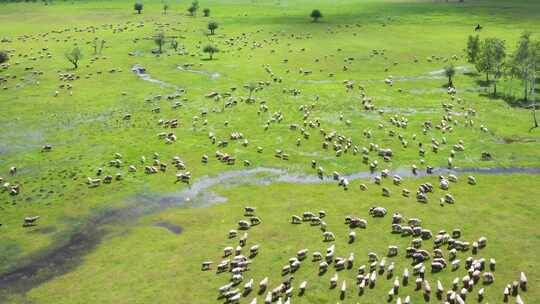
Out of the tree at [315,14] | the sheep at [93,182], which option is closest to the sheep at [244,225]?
the sheep at [93,182]

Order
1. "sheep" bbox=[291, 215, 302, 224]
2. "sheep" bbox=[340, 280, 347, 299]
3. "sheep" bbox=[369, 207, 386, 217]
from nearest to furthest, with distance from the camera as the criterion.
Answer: "sheep" bbox=[340, 280, 347, 299], "sheep" bbox=[291, 215, 302, 224], "sheep" bbox=[369, 207, 386, 217]

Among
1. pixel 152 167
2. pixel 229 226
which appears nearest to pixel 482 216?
pixel 229 226

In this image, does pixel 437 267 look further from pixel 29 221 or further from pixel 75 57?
pixel 75 57

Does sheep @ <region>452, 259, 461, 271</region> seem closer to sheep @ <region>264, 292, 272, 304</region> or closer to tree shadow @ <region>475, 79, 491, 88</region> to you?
sheep @ <region>264, 292, 272, 304</region>

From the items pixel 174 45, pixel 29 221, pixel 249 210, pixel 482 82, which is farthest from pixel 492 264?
pixel 174 45

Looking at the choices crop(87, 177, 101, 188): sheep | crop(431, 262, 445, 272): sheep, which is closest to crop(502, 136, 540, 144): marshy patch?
crop(431, 262, 445, 272): sheep

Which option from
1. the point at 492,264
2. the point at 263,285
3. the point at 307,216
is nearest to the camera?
the point at 263,285
